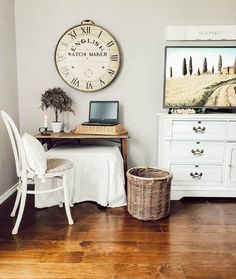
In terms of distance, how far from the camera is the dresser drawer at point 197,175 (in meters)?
2.89

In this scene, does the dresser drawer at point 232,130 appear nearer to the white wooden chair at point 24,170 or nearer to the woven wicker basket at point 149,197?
the woven wicker basket at point 149,197

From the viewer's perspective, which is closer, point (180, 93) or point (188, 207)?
point (188, 207)

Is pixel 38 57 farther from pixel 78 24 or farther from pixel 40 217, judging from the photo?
pixel 40 217

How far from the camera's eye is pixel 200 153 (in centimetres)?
287

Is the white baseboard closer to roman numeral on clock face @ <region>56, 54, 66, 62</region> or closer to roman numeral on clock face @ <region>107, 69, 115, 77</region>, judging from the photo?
roman numeral on clock face @ <region>56, 54, 66, 62</region>

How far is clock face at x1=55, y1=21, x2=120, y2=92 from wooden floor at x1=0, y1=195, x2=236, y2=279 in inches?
55.2

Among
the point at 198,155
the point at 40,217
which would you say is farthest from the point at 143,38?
the point at 40,217

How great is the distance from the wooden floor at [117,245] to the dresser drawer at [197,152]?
0.48 meters

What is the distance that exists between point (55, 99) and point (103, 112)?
1.76ft

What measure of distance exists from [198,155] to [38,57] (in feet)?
6.77

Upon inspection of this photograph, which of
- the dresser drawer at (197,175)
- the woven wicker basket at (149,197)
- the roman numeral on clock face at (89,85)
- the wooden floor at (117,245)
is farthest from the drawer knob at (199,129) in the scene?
the roman numeral on clock face at (89,85)

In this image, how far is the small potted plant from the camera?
3.00m

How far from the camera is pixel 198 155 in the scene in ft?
9.43

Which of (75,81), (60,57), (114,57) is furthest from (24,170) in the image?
(114,57)
